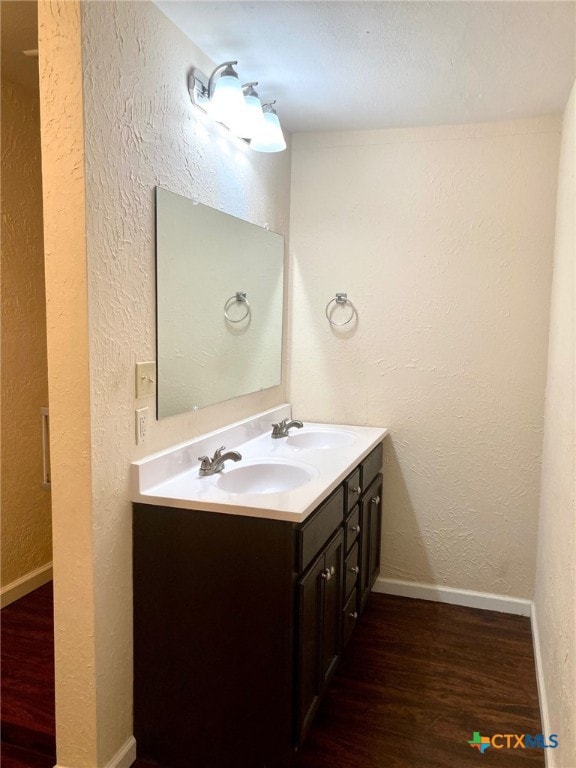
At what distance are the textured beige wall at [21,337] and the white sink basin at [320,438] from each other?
1261mm

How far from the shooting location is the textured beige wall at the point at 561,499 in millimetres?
1613

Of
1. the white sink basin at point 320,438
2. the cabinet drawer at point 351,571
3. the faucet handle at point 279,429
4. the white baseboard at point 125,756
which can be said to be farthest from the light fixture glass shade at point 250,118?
the white baseboard at point 125,756

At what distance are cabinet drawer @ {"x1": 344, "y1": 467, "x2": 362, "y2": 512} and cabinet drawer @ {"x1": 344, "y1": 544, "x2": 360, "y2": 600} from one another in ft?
0.64

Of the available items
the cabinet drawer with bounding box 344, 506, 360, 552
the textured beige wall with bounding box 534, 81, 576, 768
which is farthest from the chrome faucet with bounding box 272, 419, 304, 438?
the textured beige wall with bounding box 534, 81, 576, 768

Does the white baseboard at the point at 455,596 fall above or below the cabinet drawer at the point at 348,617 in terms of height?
below

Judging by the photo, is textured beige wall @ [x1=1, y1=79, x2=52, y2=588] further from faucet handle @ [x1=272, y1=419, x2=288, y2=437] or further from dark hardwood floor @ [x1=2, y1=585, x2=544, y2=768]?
faucet handle @ [x1=272, y1=419, x2=288, y2=437]

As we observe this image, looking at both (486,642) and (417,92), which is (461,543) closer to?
(486,642)

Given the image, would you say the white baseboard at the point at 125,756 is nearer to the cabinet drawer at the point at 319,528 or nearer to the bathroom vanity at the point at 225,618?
the bathroom vanity at the point at 225,618

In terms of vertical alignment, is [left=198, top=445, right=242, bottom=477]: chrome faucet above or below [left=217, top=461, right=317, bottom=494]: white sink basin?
above

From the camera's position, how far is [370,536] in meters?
2.66

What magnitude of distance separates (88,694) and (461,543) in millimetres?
1873

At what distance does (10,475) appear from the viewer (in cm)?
275

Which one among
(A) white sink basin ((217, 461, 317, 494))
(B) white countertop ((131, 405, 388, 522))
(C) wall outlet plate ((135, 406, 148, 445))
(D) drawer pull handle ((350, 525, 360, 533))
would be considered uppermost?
(C) wall outlet plate ((135, 406, 148, 445))

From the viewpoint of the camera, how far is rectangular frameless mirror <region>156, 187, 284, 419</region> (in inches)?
75.7
